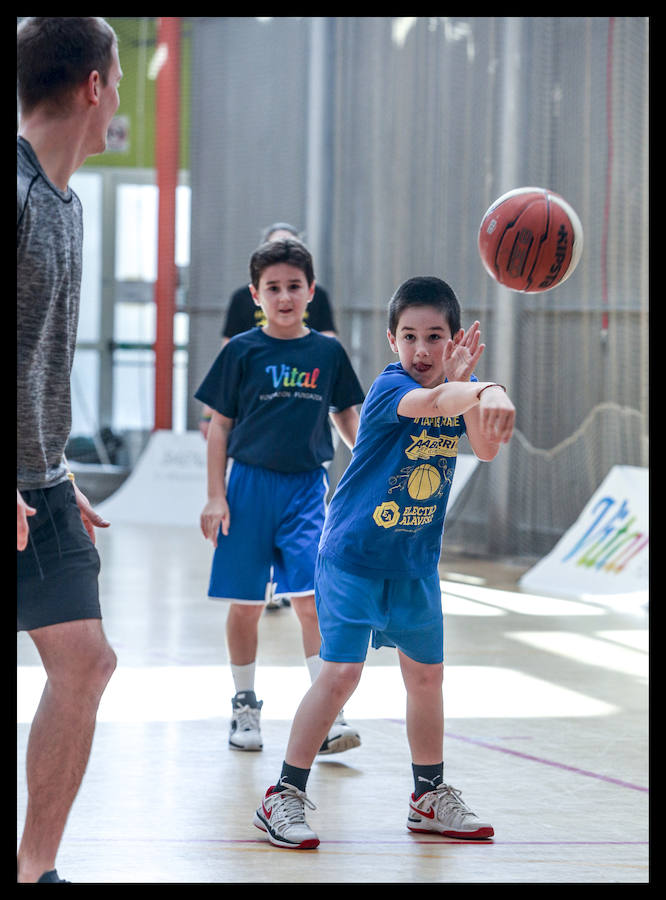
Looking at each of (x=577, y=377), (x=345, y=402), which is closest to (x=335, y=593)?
(x=345, y=402)

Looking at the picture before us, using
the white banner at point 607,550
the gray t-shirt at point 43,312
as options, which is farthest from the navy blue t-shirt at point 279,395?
the white banner at point 607,550

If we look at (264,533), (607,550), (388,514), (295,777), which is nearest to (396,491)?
(388,514)

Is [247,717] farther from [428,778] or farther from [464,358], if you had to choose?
[464,358]

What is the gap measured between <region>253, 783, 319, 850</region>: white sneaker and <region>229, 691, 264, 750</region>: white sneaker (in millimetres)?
678

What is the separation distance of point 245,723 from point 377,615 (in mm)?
958

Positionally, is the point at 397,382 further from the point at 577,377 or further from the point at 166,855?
the point at 577,377

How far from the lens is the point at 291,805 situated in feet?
8.53

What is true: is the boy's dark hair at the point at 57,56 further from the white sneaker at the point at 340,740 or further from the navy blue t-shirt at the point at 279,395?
the white sneaker at the point at 340,740

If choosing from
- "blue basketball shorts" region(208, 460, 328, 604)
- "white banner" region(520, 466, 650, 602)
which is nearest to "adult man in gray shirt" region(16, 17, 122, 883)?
"blue basketball shorts" region(208, 460, 328, 604)

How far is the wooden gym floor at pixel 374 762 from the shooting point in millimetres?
2480

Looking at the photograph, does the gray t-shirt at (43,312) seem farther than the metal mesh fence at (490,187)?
No

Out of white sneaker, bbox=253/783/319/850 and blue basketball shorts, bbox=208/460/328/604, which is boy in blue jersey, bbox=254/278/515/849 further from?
blue basketball shorts, bbox=208/460/328/604

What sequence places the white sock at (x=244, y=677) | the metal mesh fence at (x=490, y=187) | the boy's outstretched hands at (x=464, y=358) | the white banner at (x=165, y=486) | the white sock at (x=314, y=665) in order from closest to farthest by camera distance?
the boy's outstretched hands at (x=464, y=358), the white sock at (x=314, y=665), the white sock at (x=244, y=677), the metal mesh fence at (x=490, y=187), the white banner at (x=165, y=486)

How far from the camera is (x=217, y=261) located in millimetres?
10430
